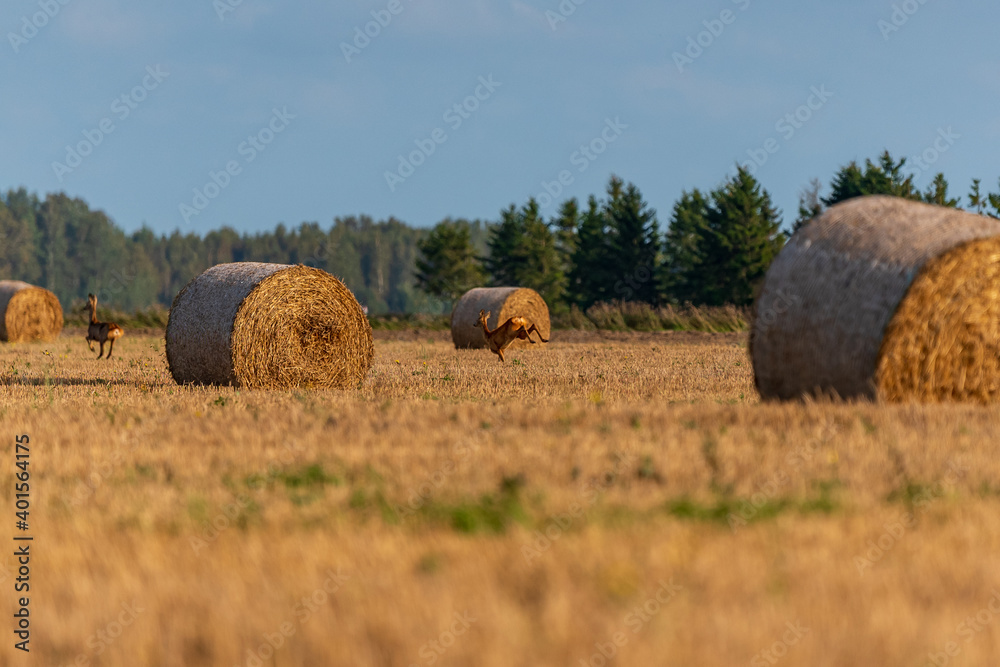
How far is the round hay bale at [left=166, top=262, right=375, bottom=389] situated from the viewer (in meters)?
14.4

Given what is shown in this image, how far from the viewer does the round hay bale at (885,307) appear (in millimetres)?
9383

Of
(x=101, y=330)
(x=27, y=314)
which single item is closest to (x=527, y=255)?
(x=27, y=314)

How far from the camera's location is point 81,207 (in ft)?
566

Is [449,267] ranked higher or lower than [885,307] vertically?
higher

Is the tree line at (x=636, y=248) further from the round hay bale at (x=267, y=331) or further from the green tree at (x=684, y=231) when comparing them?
the round hay bale at (x=267, y=331)

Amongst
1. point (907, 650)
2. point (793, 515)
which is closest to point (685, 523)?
point (793, 515)

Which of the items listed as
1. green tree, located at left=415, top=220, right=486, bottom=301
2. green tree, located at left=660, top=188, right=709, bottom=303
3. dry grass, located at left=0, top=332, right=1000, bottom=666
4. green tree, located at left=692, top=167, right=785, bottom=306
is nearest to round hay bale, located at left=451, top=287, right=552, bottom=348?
dry grass, located at left=0, top=332, right=1000, bottom=666

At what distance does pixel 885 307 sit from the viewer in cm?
934

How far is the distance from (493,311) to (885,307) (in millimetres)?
20300

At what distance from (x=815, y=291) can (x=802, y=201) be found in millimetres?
60785

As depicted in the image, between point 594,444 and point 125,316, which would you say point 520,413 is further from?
point 125,316

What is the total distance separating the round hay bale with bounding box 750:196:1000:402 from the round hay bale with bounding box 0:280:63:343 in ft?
94.3

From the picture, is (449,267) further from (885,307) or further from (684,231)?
(885,307)

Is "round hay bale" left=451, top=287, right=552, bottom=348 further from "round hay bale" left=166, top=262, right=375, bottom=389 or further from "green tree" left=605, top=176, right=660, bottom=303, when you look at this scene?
"green tree" left=605, top=176, right=660, bottom=303
